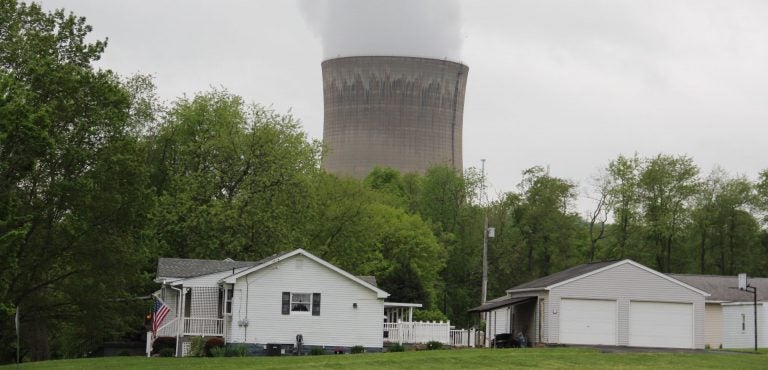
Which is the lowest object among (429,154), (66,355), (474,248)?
(66,355)

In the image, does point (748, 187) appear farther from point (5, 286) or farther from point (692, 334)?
point (5, 286)

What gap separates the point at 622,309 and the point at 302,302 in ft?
40.0

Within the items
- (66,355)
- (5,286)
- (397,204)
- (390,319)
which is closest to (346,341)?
(5,286)

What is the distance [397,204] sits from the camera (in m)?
90.1

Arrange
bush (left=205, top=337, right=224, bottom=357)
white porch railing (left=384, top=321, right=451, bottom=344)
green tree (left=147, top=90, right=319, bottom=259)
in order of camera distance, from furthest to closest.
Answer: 1. green tree (left=147, top=90, right=319, bottom=259)
2. white porch railing (left=384, top=321, right=451, bottom=344)
3. bush (left=205, top=337, right=224, bottom=357)

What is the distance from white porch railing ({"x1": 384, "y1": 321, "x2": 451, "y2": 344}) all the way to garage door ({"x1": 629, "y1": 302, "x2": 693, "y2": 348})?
7949mm

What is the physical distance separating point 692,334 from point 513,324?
7.86 metres

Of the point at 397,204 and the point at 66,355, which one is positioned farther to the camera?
the point at 397,204

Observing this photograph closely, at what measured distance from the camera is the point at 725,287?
5500 cm

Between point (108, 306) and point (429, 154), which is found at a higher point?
point (429, 154)

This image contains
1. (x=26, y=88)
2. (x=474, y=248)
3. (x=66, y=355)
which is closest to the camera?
(x=26, y=88)

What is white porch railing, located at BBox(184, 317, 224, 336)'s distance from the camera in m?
43.4

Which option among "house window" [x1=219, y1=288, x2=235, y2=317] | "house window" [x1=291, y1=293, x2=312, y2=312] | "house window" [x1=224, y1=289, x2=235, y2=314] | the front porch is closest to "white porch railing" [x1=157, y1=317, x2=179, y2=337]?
the front porch

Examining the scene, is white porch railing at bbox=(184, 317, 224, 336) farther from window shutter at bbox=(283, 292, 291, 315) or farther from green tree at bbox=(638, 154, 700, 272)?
green tree at bbox=(638, 154, 700, 272)
